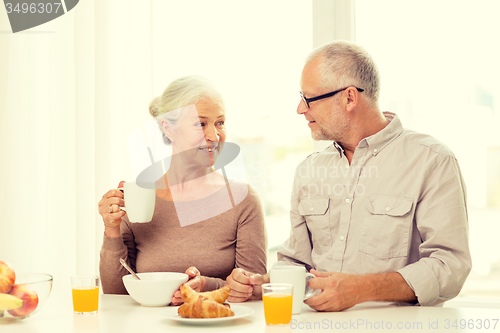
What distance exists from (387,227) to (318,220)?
227mm

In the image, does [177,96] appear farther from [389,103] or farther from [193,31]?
[389,103]

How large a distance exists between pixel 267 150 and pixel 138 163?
0.56 m

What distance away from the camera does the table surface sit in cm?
96

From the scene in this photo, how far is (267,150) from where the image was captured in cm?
211

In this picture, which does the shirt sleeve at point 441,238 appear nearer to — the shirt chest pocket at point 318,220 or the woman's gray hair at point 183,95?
the shirt chest pocket at point 318,220

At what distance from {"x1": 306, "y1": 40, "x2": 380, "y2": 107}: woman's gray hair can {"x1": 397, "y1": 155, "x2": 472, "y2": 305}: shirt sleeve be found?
1.17 ft

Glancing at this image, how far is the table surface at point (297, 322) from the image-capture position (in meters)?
0.96

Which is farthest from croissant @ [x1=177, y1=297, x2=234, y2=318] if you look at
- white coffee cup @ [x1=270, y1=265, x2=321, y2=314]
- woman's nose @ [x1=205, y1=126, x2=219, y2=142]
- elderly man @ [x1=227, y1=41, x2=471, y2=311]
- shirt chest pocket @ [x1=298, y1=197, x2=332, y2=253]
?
woman's nose @ [x1=205, y1=126, x2=219, y2=142]

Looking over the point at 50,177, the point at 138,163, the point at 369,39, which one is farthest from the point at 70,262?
the point at 369,39

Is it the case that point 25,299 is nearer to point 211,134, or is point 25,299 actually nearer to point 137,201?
point 137,201

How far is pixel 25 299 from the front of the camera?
3.32ft

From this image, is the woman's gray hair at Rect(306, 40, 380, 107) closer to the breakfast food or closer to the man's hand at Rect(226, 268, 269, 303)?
the man's hand at Rect(226, 268, 269, 303)

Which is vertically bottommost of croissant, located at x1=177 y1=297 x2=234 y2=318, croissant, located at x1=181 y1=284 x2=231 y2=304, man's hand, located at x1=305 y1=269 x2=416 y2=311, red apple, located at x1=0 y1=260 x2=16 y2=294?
man's hand, located at x1=305 y1=269 x2=416 y2=311

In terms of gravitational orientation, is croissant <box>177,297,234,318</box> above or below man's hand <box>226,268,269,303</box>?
above
